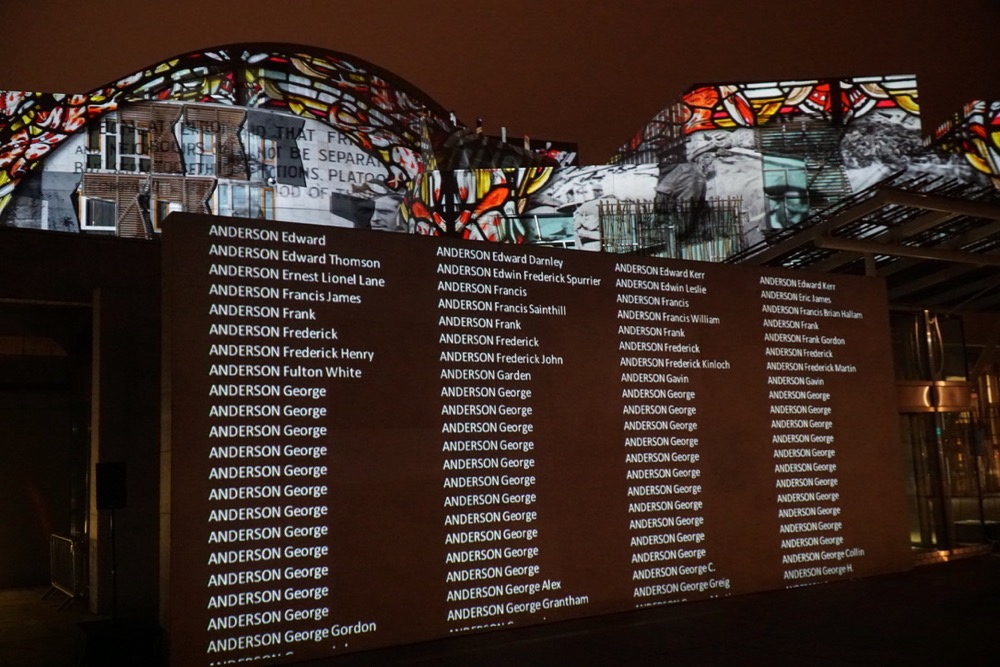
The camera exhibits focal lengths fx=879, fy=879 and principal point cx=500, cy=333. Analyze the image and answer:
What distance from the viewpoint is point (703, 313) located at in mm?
10203

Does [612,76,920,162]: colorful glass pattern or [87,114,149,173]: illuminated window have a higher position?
[612,76,920,162]: colorful glass pattern

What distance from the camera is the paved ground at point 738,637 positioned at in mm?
6836

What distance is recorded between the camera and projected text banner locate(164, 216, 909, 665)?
709 centimetres

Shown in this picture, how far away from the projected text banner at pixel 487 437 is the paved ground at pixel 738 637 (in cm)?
37

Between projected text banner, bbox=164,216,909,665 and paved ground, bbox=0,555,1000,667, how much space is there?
373 millimetres

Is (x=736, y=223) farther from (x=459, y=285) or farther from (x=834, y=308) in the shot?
(x=459, y=285)

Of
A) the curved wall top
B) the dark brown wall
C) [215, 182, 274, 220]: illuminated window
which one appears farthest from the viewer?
the curved wall top

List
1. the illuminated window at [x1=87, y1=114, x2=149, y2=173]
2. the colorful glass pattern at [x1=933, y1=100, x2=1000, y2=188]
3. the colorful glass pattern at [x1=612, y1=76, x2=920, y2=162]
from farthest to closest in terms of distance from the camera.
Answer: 1. the colorful glass pattern at [x1=612, y1=76, x2=920, y2=162]
2. the colorful glass pattern at [x1=933, y1=100, x2=1000, y2=188]
3. the illuminated window at [x1=87, y1=114, x2=149, y2=173]

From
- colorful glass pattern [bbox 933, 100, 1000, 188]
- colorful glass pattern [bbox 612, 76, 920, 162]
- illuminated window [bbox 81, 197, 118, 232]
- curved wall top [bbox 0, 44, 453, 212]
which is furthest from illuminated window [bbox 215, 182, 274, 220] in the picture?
Answer: colorful glass pattern [bbox 933, 100, 1000, 188]

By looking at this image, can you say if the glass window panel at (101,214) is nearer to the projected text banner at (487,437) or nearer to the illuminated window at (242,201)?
the illuminated window at (242,201)

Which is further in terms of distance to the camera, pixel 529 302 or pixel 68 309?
pixel 68 309

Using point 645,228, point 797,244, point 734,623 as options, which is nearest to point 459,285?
point 734,623

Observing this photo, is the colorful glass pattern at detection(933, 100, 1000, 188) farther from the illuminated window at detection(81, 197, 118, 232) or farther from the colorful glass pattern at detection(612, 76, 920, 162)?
the illuminated window at detection(81, 197, 118, 232)

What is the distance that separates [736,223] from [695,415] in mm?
20656
